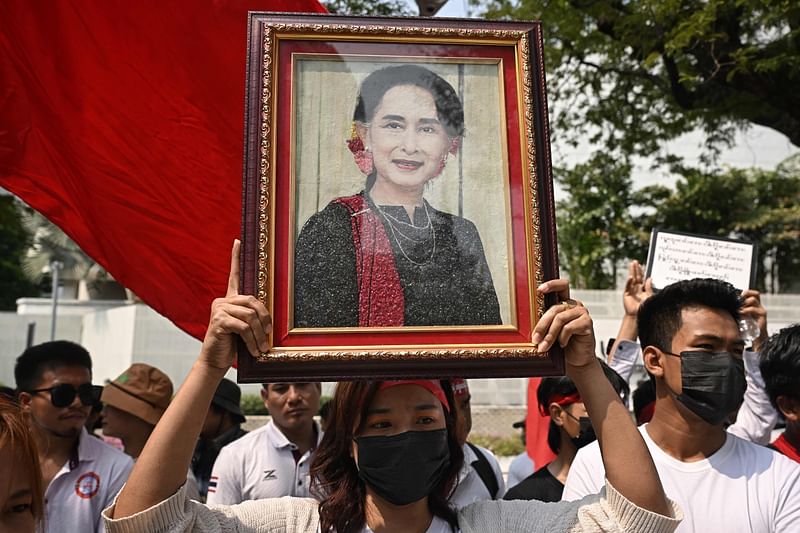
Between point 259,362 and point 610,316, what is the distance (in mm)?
17363

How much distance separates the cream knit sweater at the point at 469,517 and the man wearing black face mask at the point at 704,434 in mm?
535

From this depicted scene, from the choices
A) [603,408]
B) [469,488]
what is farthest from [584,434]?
[603,408]

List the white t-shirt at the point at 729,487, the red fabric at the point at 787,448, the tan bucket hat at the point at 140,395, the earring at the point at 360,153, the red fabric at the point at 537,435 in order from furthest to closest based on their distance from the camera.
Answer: the red fabric at the point at 537,435 < the tan bucket hat at the point at 140,395 < the red fabric at the point at 787,448 < the white t-shirt at the point at 729,487 < the earring at the point at 360,153

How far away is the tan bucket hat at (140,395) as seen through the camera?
16.8 ft

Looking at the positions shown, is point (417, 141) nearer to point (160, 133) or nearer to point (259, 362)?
point (259, 362)

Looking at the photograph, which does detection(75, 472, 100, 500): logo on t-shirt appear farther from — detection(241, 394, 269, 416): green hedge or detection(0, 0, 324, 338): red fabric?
detection(241, 394, 269, 416): green hedge

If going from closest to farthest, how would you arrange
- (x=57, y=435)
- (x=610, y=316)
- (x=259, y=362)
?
1. (x=259, y=362)
2. (x=57, y=435)
3. (x=610, y=316)

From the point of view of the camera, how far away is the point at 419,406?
8.29 feet

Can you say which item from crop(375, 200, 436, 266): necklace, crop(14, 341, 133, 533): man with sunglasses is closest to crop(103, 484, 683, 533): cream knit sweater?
crop(375, 200, 436, 266): necklace

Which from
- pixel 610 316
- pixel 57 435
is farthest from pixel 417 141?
pixel 610 316

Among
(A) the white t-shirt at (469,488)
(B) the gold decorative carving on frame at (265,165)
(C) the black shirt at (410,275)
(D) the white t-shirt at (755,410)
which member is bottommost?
(A) the white t-shirt at (469,488)

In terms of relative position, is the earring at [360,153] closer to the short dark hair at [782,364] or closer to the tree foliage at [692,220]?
the short dark hair at [782,364]

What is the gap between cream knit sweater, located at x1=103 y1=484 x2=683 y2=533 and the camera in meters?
2.12

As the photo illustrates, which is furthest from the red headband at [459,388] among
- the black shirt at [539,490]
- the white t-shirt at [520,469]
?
the white t-shirt at [520,469]
